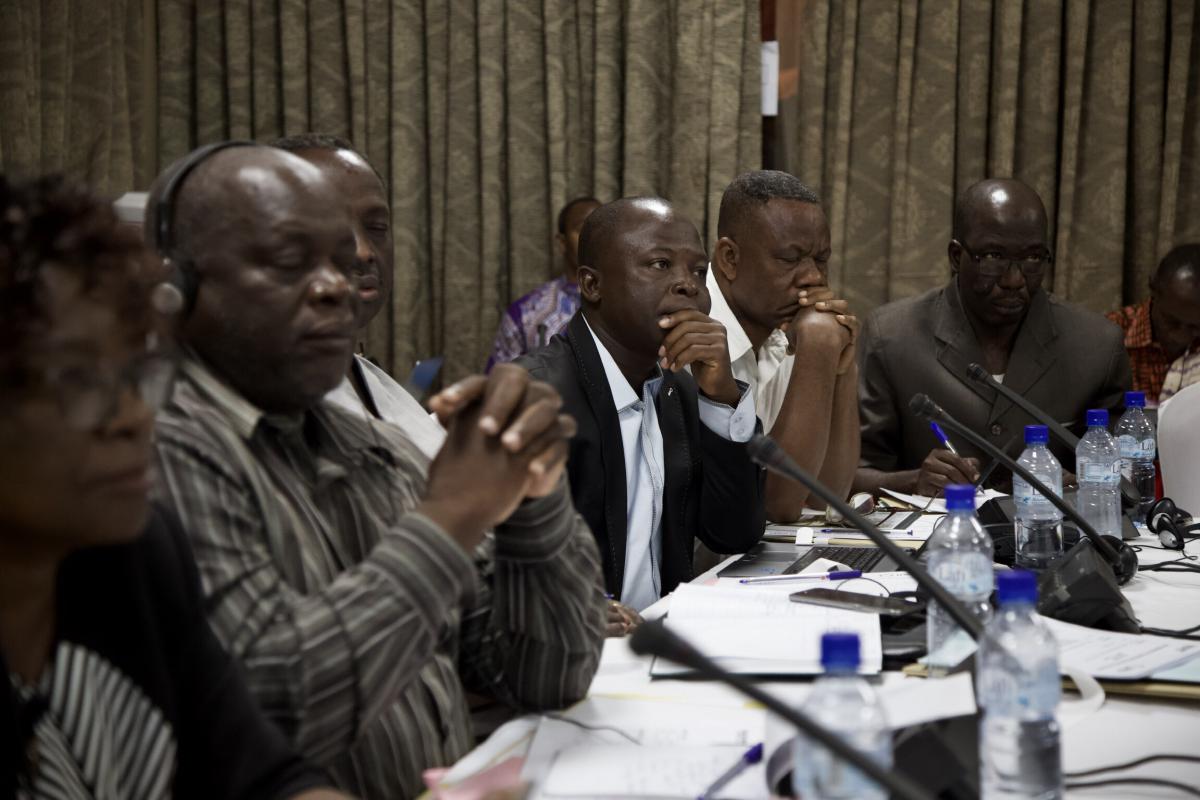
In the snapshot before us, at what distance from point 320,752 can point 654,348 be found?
155 centimetres

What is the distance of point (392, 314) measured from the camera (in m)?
4.77

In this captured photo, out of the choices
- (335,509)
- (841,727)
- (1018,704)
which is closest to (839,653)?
(841,727)

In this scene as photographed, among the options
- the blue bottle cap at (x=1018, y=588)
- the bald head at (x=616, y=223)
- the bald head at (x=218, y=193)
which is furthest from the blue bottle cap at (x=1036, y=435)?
the bald head at (x=218, y=193)

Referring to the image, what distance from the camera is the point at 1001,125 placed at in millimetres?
4387

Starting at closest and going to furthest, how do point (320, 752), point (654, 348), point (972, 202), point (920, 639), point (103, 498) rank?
point (103, 498), point (320, 752), point (920, 639), point (654, 348), point (972, 202)

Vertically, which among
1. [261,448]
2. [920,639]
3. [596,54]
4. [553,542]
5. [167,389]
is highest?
[596,54]

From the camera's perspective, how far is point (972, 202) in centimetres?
377

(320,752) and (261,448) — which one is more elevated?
(261,448)

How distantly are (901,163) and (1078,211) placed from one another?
659 mm

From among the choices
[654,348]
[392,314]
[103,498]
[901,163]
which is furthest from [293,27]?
[103,498]

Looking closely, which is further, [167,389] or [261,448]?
[261,448]

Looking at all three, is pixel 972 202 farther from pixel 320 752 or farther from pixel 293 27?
pixel 320 752

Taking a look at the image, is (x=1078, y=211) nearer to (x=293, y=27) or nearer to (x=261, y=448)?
(x=293, y=27)

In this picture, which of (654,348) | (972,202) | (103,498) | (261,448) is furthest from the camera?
(972,202)
